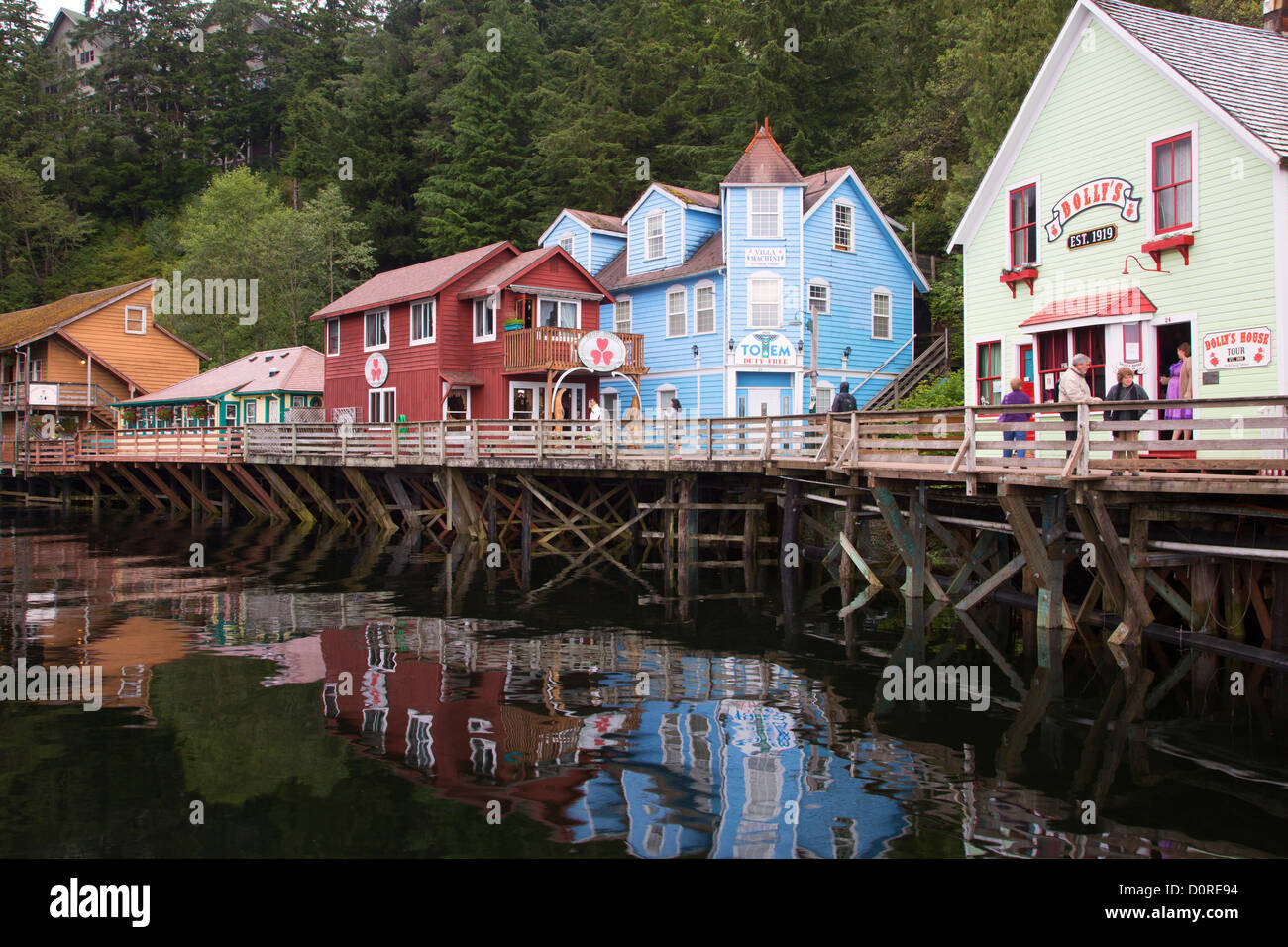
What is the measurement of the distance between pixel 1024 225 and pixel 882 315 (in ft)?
53.3

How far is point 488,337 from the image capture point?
35031mm

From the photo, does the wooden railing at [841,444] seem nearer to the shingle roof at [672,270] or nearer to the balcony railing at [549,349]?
the balcony railing at [549,349]

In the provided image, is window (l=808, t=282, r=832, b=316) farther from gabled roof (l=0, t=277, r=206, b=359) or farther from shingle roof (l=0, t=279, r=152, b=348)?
shingle roof (l=0, t=279, r=152, b=348)

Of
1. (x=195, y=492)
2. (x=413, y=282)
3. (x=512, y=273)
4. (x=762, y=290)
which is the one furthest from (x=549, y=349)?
(x=195, y=492)

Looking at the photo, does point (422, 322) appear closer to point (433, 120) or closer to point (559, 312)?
point (559, 312)

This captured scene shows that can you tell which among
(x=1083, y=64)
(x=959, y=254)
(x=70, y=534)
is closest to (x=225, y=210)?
(x=70, y=534)

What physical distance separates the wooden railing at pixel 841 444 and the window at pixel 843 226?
9480mm

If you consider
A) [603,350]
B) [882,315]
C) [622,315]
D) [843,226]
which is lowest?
[603,350]

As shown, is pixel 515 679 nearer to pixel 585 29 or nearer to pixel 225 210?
pixel 225 210

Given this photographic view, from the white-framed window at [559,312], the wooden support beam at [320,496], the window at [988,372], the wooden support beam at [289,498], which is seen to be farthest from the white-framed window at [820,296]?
the wooden support beam at [289,498]

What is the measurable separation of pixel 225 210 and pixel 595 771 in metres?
55.4

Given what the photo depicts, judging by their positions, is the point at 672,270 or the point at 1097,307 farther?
the point at 672,270

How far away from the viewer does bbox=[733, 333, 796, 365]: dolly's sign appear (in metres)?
33.8

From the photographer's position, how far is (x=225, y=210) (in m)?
58.6
